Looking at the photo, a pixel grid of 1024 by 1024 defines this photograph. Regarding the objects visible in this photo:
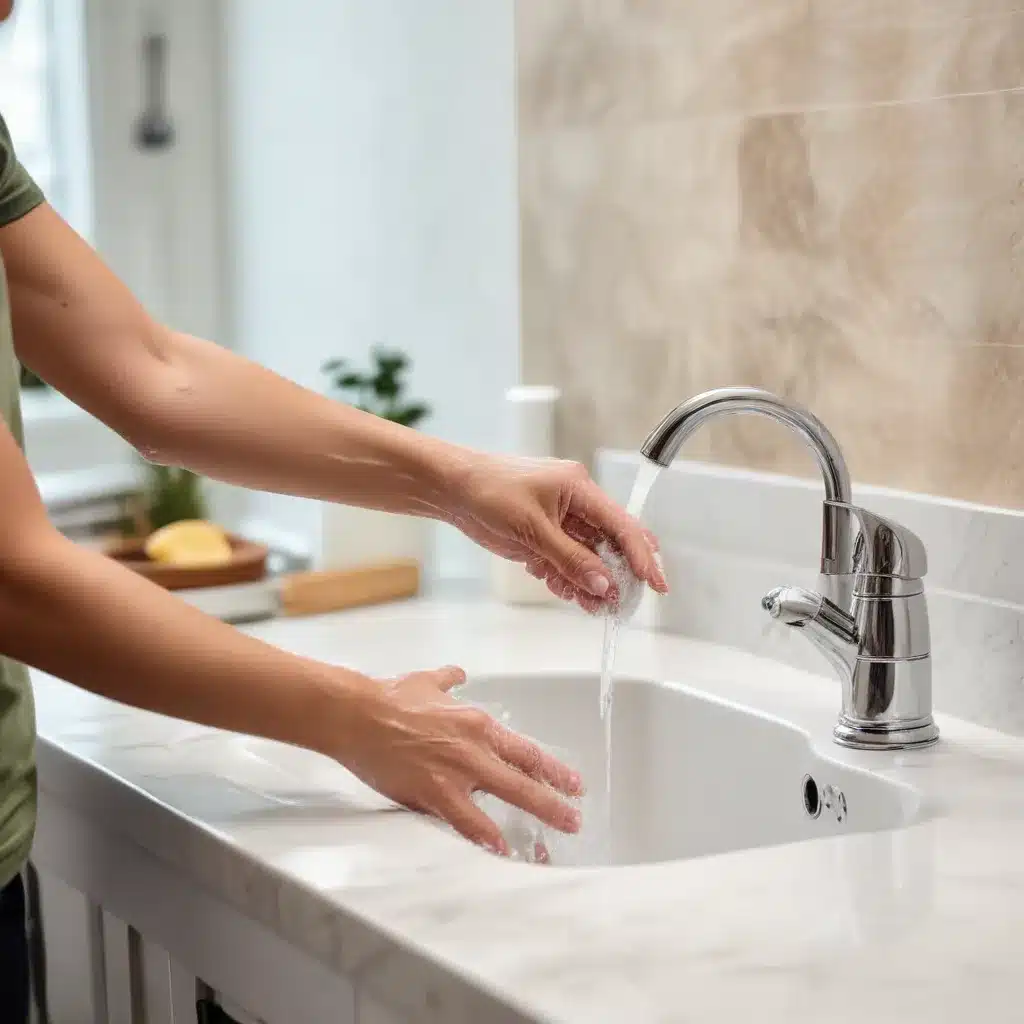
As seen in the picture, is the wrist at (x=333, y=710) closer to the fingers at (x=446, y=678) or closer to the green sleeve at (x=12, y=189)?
the fingers at (x=446, y=678)

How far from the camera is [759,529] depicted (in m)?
1.40


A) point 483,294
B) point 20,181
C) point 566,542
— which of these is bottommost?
point 566,542

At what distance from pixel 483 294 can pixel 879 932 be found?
1165mm

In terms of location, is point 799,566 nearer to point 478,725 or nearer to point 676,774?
point 676,774

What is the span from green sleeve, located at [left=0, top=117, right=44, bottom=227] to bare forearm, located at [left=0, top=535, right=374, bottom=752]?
1.12ft

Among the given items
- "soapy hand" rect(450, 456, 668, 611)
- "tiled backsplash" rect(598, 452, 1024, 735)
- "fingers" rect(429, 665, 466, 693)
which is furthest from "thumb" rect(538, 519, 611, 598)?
"tiled backsplash" rect(598, 452, 1024, 735)

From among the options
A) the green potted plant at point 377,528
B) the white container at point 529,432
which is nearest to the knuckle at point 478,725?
the white container at point 529,432

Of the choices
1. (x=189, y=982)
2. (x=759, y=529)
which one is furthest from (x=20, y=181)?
(x=759, y=529)

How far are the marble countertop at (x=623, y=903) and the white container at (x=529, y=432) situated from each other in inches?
20.3

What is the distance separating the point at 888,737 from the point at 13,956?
0.60m

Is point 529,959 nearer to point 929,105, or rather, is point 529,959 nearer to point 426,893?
point 426,893

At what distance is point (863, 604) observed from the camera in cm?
115

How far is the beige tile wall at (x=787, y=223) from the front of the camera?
3.91ft

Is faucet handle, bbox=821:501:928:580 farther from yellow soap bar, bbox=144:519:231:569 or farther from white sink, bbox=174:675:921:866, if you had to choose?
yellow soap bar, bbox=144:519:231:569
